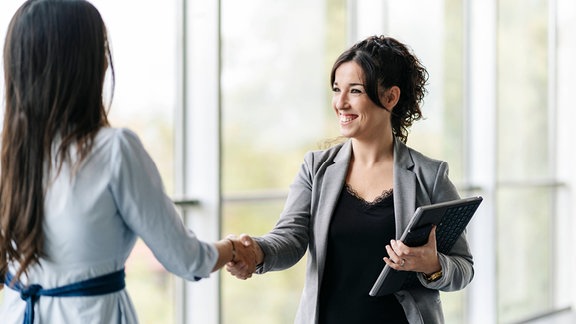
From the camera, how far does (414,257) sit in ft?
7.63

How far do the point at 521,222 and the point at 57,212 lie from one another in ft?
19.1

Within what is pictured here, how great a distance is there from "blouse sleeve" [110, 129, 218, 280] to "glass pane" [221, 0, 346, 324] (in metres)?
2.37

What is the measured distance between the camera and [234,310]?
456 cm

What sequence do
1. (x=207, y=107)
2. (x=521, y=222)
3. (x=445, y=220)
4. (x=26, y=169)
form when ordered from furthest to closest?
(x=521, y=222) → (x=207, y=107) → (x=445, y=220) → (x=26, y=169)

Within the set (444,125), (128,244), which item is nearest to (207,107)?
(128,244)

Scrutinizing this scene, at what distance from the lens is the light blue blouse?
1.82 meters

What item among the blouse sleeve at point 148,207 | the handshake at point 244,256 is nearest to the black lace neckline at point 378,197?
the handshake at point 244,256

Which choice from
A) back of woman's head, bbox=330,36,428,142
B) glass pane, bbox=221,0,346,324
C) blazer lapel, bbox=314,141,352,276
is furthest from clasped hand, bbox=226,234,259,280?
glass pane, bbox=221,0,346,324

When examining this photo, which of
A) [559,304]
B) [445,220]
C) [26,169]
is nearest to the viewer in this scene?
[26,169]

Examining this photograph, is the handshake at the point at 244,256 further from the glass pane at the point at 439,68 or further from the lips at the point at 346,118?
the glass pane at the point at 439,68

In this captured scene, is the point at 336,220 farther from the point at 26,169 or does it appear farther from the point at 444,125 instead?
the point at 444,125

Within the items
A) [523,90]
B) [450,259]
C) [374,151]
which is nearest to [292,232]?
[374,151]

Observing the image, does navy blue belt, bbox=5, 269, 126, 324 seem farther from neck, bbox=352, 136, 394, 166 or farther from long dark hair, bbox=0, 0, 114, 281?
neck, bbox=352, 136, 394, 166

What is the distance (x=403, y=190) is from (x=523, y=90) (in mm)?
4883
